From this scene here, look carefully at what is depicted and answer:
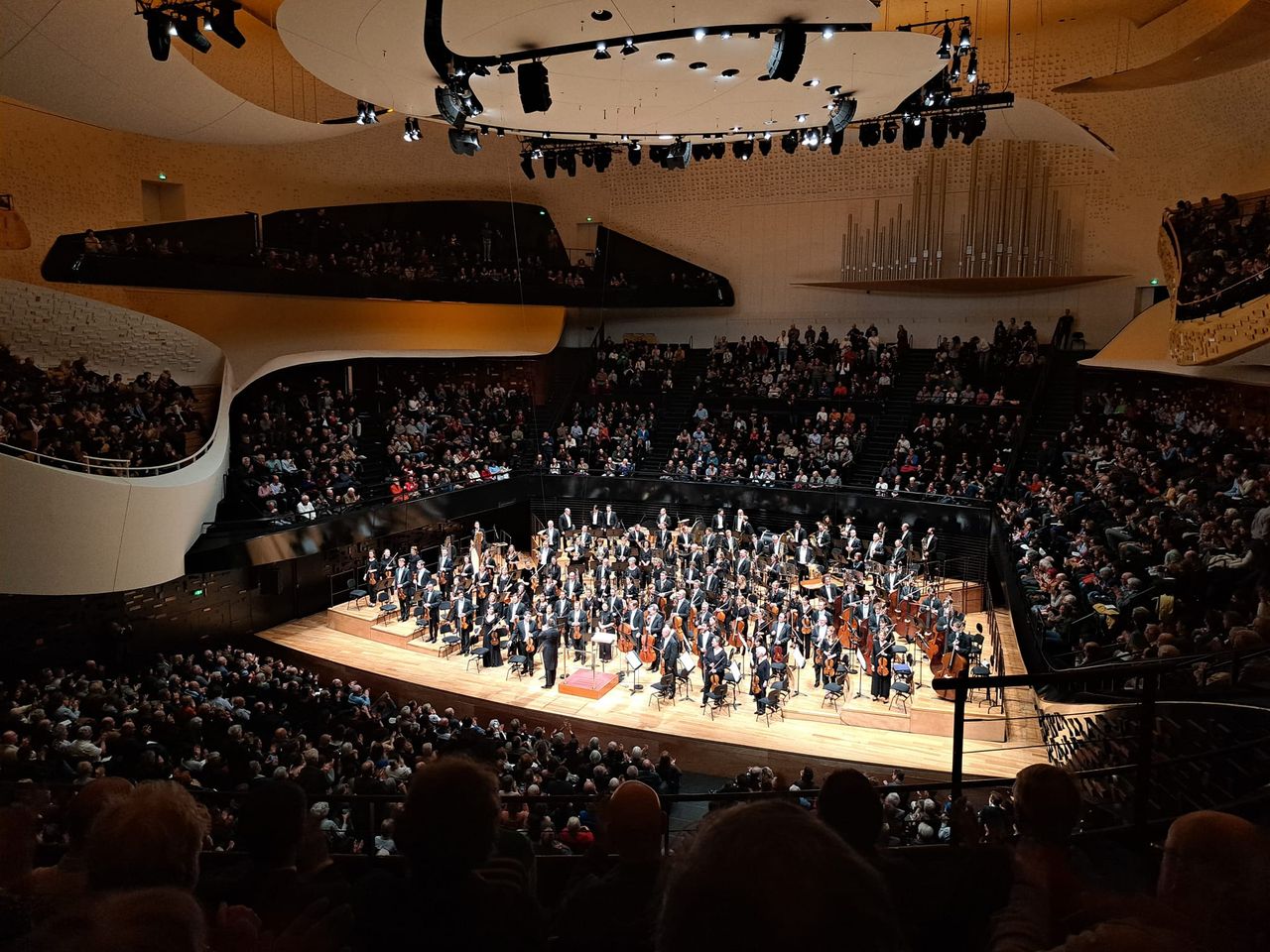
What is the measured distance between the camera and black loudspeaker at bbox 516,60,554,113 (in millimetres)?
8828

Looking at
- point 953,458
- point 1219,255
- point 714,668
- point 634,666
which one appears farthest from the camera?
point 953,458

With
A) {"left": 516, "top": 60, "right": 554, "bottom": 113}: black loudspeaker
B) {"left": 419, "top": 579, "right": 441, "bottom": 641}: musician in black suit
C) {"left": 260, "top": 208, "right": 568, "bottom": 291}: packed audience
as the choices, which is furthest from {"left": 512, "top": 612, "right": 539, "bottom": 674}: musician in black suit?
{"left": 260, "top": 208, "right": 568, "bottom": 291}: packed audience

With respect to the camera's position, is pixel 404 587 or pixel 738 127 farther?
pixel 404 587

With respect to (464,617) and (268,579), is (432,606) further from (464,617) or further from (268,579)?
(268,579)

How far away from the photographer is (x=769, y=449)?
66.2ft

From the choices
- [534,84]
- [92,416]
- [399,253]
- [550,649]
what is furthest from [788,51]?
[399,253]

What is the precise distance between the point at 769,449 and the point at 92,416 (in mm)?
13566

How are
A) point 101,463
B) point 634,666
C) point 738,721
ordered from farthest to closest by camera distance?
point 634,666 < point 101,463 < point 738,721

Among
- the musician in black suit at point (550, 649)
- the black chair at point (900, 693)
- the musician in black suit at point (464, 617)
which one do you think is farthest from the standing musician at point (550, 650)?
the black chair at point (900, 693)

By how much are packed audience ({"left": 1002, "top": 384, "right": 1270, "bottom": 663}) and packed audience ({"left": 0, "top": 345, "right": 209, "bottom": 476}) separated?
12092mm

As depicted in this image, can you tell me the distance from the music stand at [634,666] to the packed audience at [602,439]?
749 centimetres

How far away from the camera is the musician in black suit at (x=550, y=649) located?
40.3 feet

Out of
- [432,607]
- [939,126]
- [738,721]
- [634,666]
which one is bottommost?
[738,721]

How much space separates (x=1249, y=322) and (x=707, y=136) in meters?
7.79
